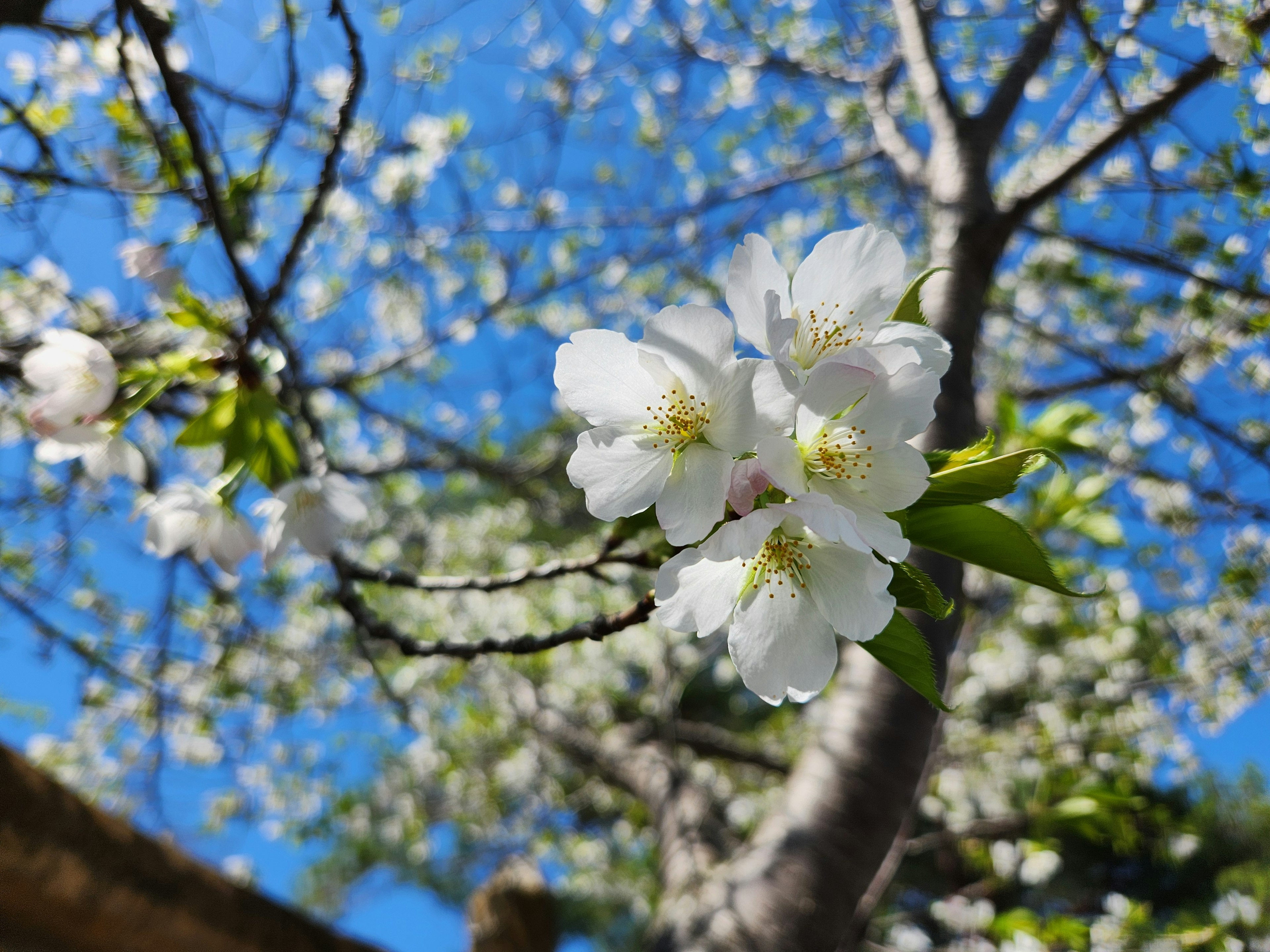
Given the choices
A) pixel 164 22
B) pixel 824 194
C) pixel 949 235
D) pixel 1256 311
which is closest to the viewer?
pixel 164 22

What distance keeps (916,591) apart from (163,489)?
93 centimetres

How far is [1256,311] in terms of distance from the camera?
187 centimetres

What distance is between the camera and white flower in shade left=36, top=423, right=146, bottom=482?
35.5 inches

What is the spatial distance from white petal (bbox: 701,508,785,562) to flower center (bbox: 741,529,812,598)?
9 centimetres

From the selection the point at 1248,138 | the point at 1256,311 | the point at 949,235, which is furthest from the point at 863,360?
the point at 1256,311

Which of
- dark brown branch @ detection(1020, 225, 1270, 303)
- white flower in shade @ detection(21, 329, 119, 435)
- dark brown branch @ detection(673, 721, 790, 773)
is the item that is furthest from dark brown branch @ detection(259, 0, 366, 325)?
dark brown branch @ detection(673, 721, 790, 773)

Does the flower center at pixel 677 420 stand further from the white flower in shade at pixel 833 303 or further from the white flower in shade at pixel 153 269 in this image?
the white flower in shade at pixel 153 269

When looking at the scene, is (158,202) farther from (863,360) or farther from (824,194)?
(824,194)

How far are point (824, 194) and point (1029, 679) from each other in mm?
3246

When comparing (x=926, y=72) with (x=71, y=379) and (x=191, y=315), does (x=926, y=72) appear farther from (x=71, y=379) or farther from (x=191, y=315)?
(x=71, y=379)

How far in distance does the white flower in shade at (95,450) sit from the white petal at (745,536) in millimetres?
841

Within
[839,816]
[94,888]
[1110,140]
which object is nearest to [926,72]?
[1110,140]

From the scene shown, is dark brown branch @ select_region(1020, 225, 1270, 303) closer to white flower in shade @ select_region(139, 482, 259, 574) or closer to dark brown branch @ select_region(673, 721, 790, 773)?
white flower in shade @ select_region(139, 482, 259, 574)

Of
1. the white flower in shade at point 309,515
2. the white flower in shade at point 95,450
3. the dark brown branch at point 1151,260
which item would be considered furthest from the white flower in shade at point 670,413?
the dark brown branch at point 1151,260
